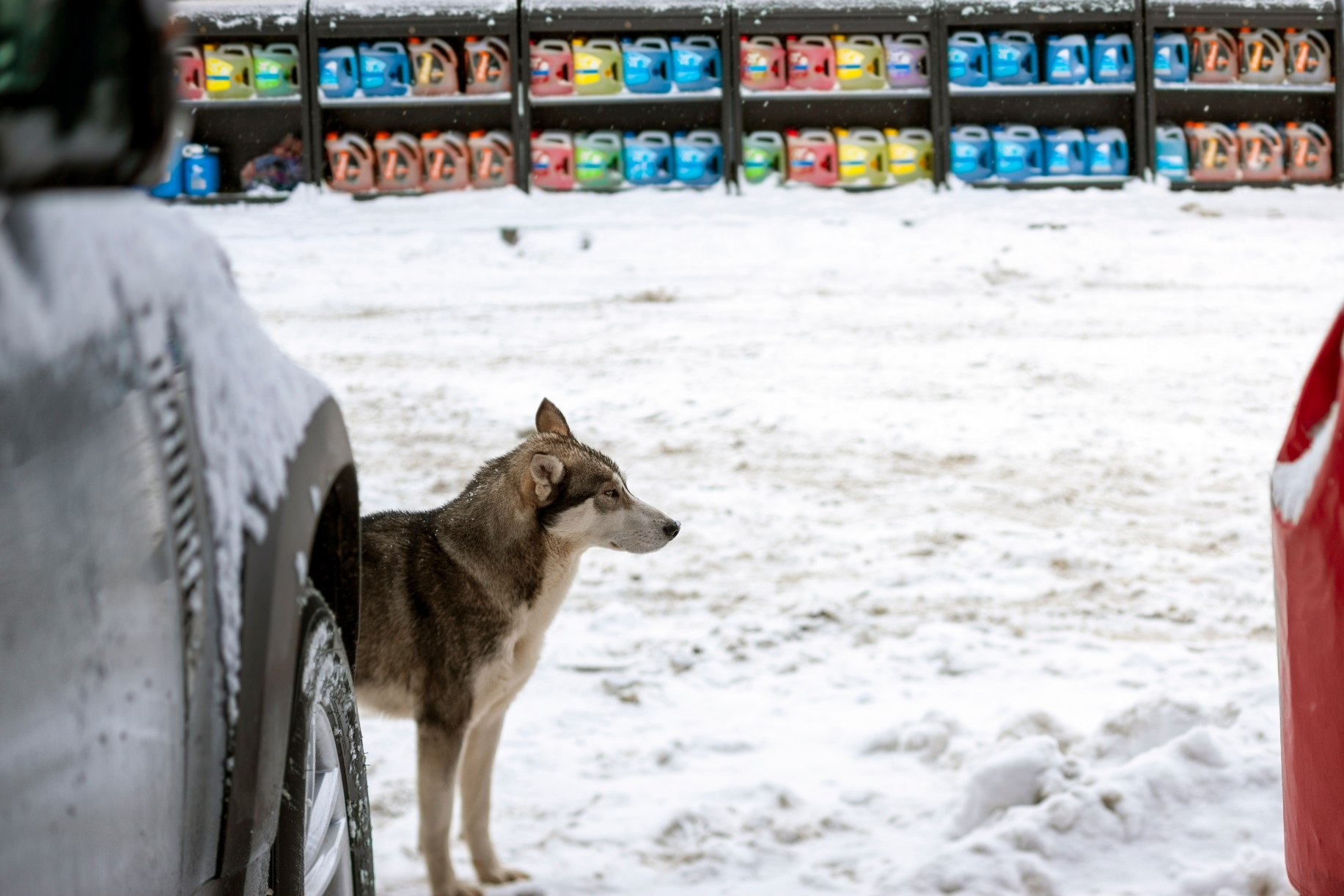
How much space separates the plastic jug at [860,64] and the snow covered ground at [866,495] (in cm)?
146

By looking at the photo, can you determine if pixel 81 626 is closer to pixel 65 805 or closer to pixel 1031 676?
pixel 65 805

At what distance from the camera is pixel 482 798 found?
3.41 m

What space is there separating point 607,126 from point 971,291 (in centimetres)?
574

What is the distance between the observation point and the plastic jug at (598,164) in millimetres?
15211

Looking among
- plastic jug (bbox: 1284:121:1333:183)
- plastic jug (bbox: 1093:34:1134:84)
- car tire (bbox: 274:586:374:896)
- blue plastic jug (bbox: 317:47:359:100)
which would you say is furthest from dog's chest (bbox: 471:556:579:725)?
plastic jug (bbox: 1284:121:1333:183)

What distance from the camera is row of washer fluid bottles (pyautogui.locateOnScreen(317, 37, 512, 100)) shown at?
14.8m

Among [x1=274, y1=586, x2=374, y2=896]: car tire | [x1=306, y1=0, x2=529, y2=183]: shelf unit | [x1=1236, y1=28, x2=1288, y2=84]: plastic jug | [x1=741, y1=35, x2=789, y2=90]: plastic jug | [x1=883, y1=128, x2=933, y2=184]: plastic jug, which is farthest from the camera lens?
[x1=1236, y1=28, x2=1288, y2=84]: plastic jug

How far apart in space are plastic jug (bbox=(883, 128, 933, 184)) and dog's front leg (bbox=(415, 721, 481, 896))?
13.2 meters

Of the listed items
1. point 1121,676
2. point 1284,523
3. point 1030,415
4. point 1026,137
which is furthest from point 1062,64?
point 1284,523

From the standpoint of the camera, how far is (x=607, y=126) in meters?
15.9

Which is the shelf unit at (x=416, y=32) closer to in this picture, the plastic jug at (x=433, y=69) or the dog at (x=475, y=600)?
the plastic jug at (x=433, y=69)

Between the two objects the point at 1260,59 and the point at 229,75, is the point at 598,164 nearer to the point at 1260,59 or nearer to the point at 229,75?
the point at 229,75

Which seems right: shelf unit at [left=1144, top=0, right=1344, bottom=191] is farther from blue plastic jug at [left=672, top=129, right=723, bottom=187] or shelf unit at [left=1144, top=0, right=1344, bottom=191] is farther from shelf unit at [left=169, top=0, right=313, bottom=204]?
shelf unit at [left=169, top=0, right=313, bottom=204]

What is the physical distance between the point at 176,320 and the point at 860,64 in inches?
584
